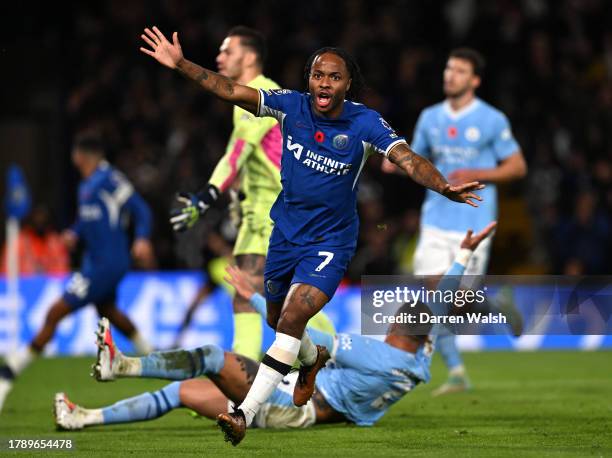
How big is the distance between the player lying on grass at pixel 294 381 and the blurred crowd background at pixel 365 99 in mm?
8606

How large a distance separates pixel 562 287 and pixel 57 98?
14.1 meters

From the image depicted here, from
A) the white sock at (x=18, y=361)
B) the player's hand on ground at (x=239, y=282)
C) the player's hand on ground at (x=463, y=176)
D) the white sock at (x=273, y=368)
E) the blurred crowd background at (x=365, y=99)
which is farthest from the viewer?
the blurred crowd background at (x=365, y=99)

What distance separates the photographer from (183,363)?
25.0ft

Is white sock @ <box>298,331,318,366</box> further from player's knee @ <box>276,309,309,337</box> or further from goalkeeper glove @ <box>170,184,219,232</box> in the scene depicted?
goalkeeper glove @ <box>170,184,219,232</box>

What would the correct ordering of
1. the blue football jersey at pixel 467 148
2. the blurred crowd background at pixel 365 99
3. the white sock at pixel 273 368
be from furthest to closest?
1. the blurred crowd background at pixel 365 99
2. the blue football jersey at pixel 467 148
3. the white sock at pixel 273 368

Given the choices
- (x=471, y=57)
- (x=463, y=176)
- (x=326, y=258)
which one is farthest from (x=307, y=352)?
(x=471, y=57)

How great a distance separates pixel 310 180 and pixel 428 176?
0.77 metres

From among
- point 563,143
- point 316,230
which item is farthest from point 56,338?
point 316,230

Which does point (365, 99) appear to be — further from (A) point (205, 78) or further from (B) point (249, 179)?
(A) point (205, 78)

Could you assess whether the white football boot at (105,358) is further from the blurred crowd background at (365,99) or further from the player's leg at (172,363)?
the blurred crowd background at (365,99)

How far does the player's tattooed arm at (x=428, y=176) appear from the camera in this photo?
6.62 m

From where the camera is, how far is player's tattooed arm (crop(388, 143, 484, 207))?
261 inches

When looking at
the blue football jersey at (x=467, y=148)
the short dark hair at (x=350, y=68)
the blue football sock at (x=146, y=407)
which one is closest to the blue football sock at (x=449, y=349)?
the blue football jersey at (x=467, y=148)

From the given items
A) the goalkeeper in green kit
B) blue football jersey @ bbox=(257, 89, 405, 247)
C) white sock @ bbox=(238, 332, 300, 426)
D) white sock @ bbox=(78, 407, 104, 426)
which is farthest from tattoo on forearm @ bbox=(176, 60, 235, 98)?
white sock @ bbox=(78, 407, 104, 426)
